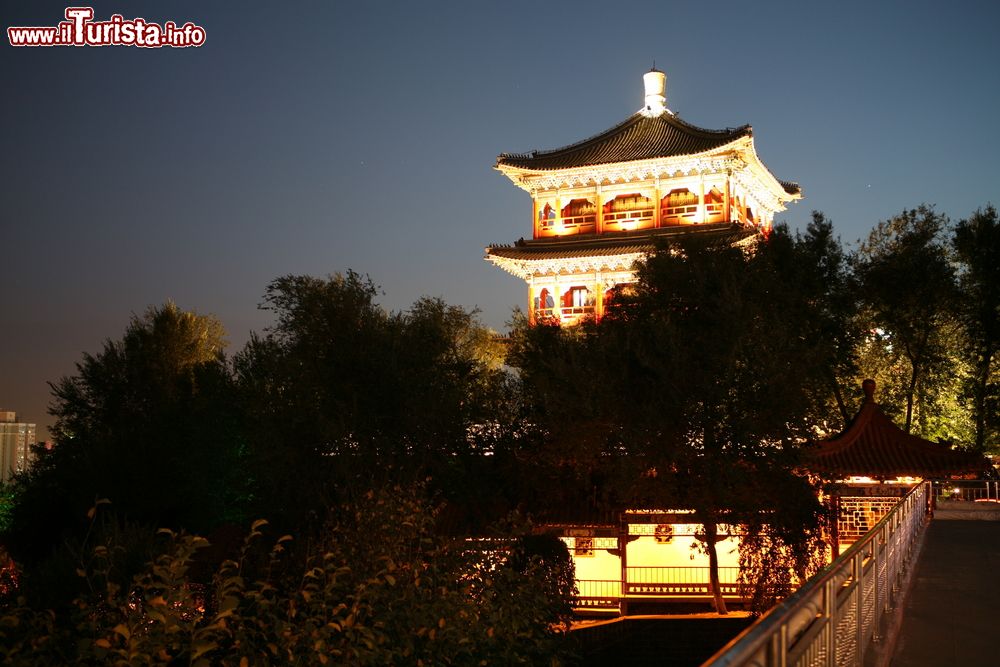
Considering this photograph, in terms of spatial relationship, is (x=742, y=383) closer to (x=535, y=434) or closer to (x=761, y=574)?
(x=761, y=574)

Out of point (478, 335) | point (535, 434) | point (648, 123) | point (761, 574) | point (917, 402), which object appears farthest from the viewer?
point (648, 123)

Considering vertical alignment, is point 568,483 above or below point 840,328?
below

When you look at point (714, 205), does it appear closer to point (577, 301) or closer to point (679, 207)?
point (679, 207)

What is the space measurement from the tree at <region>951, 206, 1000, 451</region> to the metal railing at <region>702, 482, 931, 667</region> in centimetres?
2583

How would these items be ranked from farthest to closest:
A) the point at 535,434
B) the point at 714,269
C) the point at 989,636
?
1. the point at 535,434
2. the point at 714,269
3. the point at 989,636

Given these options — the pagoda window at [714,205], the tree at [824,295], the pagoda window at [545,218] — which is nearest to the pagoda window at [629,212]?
the pagoda window at [714,205]

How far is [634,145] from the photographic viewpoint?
44781mm

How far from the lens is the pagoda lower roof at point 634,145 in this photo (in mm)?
42562

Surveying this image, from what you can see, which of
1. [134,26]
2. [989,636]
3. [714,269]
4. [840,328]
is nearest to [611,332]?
[714,269]

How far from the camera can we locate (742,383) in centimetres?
2489

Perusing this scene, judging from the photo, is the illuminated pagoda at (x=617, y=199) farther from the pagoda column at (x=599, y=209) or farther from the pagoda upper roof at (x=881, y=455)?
the pagoda upper roof at (x=881, y=455)

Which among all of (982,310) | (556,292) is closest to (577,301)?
(556,292)

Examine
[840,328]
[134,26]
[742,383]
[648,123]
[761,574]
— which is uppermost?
[648,123]

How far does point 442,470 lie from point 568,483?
3.47 metres
